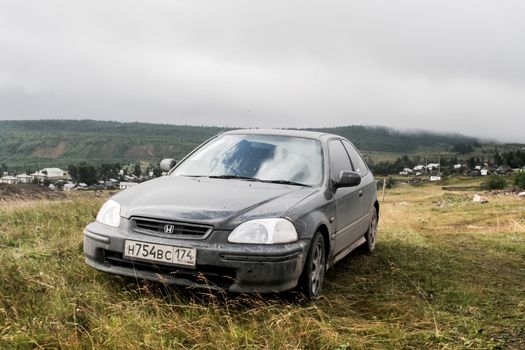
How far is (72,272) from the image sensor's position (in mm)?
5027

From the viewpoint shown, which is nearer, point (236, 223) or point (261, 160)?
point (236, 223)

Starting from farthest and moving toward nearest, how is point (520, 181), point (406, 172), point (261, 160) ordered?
point (406, 172) < point (520, 181) < point (261, 160)

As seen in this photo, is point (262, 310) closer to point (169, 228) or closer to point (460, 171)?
point (169, 228)

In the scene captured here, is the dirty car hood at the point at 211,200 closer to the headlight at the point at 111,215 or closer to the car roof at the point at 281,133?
the headlight at the point at 111,215

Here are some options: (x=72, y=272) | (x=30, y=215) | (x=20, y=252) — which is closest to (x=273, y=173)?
(x=72, y=272)

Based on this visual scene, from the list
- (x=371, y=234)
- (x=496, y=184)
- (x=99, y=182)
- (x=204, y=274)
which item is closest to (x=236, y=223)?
(x=204, y=274)

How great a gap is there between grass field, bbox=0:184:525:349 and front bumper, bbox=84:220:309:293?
0.43 ft

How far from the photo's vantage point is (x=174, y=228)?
413 centimetres

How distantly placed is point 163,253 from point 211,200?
61 centimetres

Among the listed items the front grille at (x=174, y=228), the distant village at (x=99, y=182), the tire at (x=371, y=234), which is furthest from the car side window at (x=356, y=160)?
the front grille at (x=174, y=228)

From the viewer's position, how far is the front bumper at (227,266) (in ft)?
13.1

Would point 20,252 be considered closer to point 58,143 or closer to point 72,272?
point 72,272

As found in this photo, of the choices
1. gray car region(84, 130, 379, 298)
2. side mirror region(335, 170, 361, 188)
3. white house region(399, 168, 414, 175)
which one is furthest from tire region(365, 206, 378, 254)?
white house region(399, 168, 414, 175)

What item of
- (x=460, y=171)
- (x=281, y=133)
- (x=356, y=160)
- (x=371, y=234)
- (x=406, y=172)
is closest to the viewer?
(x=281, y=133)
